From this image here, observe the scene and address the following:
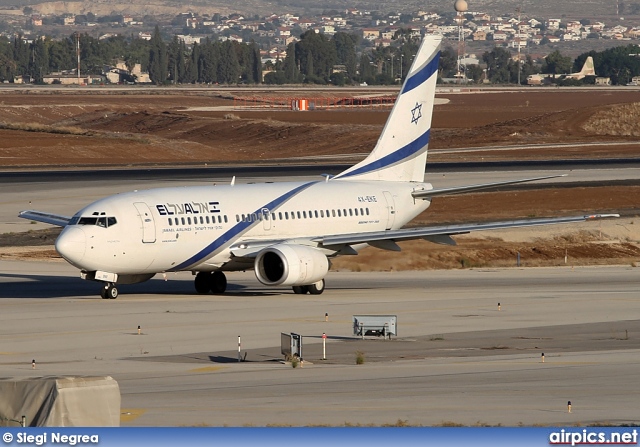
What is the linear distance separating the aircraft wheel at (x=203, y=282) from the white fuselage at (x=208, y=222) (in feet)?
8.09

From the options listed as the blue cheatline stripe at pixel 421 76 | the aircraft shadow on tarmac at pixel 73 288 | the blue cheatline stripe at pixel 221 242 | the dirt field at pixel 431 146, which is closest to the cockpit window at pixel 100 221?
the blue cheatline stripe at pixel 221 242

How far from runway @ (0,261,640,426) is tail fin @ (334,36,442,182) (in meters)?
5.01

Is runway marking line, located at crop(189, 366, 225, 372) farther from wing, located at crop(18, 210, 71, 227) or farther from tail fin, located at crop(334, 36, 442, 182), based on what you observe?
tail fin, located at crop(334, 36, 442, 182)

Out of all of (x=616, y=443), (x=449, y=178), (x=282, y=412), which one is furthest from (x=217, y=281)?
(x=449, y=178)

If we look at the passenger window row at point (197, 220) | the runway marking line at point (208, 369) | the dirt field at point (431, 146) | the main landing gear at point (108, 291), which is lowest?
the dirt field at point (431, 146)

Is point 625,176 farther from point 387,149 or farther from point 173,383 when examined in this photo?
point 173,383

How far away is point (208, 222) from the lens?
163 feet

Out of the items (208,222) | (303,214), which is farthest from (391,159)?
(208,222)

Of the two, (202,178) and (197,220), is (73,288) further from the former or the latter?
(202,178)

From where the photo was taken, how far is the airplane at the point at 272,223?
47875 mm

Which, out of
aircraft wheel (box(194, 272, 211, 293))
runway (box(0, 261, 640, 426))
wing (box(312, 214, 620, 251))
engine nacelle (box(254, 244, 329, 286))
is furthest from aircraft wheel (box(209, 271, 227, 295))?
wing (box(312, 214, 620, 251))

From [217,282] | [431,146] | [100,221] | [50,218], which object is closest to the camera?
[100,221]

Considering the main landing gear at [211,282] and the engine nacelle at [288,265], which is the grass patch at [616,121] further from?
the engine nacelle at [288,265]

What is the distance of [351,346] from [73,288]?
65.7 feet
